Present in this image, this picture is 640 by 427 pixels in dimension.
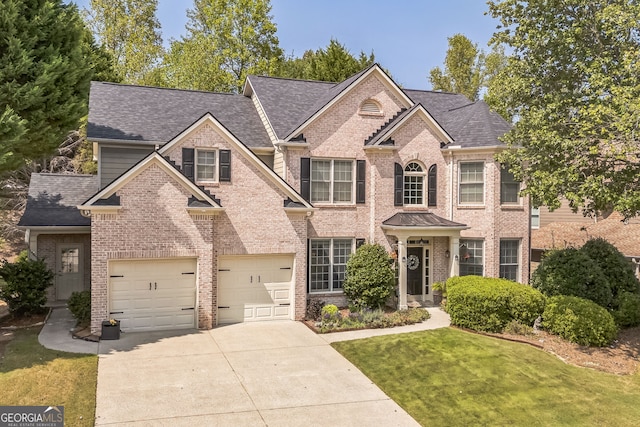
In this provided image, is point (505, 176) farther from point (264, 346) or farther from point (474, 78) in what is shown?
point (474, 78)

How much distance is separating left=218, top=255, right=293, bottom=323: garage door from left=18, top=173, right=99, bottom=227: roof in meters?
6.97

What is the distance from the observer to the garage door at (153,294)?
1581cm

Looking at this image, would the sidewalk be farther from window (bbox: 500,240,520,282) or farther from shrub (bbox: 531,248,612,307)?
shrub (bbox: 531,248,612,307)

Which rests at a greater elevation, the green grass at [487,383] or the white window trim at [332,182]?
the white window trim at [332,182]

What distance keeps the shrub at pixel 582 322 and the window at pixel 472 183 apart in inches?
248

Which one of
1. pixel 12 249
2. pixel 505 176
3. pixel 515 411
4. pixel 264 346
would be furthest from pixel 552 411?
pixel 12 249

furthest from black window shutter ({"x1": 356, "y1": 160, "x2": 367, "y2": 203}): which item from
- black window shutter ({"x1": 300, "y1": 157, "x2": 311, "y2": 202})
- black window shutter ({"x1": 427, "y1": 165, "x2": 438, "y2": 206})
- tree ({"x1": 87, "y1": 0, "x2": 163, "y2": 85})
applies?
tree ({"x1": 87, "y1": 0, "x2": 163, "y2": 85})

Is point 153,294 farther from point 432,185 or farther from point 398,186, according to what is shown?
point 432,185

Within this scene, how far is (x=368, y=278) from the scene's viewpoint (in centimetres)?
1886

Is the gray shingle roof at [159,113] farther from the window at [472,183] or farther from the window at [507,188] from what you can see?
the window at [507,188]

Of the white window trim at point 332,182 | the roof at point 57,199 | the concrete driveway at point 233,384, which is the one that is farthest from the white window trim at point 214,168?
the concrete driveway at point 233,384

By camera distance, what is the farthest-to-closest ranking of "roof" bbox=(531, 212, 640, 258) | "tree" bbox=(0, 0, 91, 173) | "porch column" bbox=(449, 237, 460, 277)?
"roof" bbox=(531, 212, 640, 258), "porch column" bbox=(449, 237, 460, 277), "tree" bbox=(0, 0, 91, 173)

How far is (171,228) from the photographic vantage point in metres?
16.1

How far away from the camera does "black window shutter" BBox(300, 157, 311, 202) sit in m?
19.6
